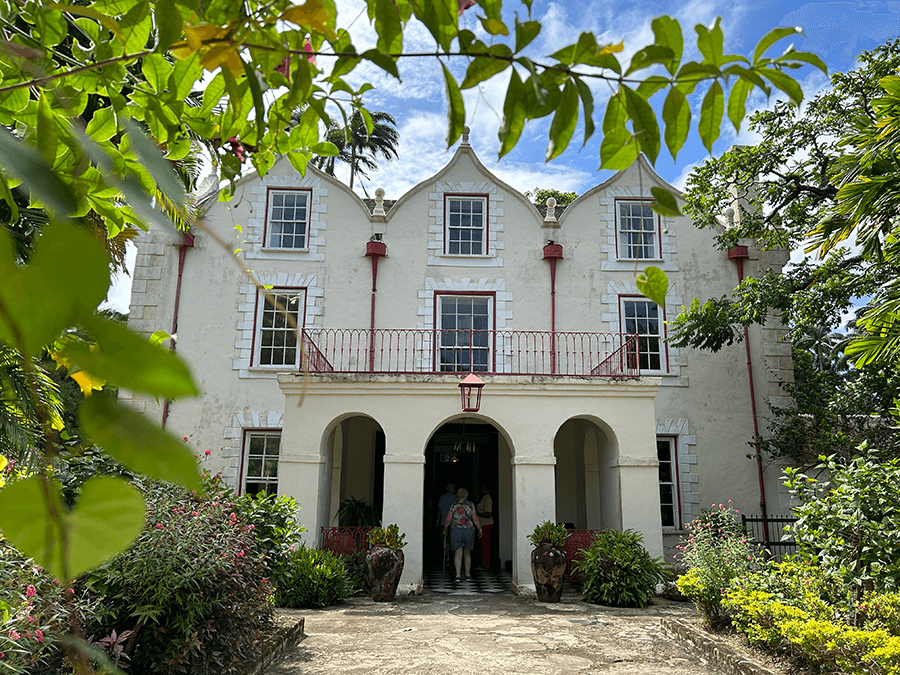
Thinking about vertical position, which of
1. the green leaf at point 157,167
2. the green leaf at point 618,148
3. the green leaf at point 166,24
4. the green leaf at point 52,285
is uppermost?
the green leaf at point 166,24

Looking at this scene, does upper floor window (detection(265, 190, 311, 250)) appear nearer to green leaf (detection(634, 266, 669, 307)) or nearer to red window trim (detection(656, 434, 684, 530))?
red window trim (detection(656, 434, 684, 530))

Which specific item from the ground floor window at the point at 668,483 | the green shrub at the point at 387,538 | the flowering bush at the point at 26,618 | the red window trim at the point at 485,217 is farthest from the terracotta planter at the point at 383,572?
the red window trim at the point at 485,217

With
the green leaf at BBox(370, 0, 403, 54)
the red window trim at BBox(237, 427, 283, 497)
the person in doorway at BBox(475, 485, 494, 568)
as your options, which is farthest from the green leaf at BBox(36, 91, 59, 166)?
the person in doorway at BBox(475, 485, 494, 568)

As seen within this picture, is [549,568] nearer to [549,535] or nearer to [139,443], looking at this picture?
[549,535]

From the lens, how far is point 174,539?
4.90 metres

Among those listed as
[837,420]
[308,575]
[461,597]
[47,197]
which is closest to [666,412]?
[837,420]

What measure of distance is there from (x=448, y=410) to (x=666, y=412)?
4777 mm

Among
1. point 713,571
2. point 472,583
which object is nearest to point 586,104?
point 713,571

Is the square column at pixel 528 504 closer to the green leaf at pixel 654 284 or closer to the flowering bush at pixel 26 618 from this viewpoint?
the flowering bush at pixel 26 618

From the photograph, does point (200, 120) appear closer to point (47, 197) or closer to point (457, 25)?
point (457, 25)

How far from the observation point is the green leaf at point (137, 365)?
274 mm

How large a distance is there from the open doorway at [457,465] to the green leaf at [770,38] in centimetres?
1419

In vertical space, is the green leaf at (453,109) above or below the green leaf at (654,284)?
above

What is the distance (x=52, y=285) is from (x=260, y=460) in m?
13.4
